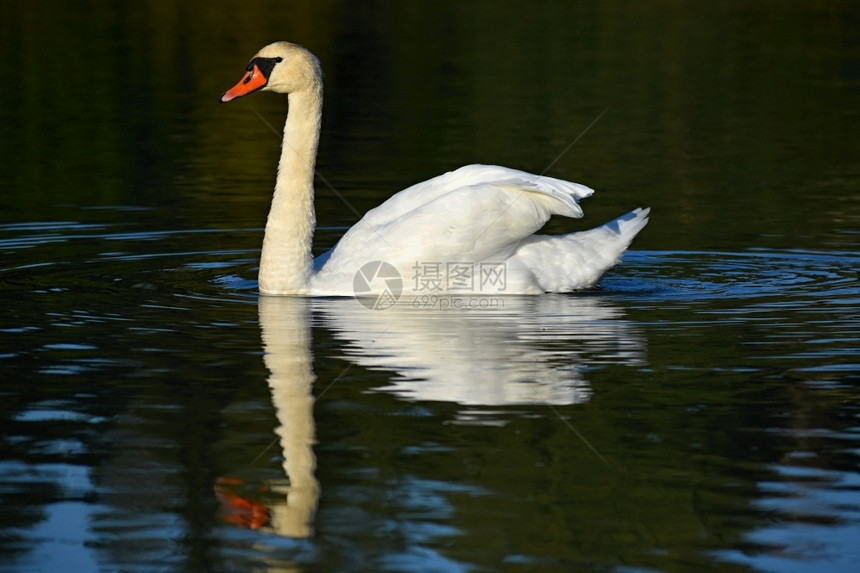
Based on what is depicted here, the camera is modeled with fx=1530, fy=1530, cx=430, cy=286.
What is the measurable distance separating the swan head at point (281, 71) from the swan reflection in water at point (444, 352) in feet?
5.42

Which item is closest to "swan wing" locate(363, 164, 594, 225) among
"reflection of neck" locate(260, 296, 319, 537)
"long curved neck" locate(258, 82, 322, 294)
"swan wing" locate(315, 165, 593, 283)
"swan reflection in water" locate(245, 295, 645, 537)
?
"swan wing" locate(315, 165, 593, 283)

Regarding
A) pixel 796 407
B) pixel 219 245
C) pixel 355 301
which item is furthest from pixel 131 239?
pixel 796 407

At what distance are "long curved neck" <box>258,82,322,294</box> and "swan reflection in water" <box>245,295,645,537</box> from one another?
19cm

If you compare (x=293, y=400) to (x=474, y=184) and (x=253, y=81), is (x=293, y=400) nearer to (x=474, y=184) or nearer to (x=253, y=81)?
(x=474, y=184)

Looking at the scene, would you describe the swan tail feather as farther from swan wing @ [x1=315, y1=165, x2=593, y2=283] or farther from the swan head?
the swan head

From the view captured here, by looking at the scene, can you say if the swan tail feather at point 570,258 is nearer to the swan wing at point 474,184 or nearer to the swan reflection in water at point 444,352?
the swan reflection in water at point 444,352

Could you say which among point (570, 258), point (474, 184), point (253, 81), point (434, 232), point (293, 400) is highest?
point (253, 81)

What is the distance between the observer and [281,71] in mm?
11703

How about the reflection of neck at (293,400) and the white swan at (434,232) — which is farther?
the white swan at (434,232)

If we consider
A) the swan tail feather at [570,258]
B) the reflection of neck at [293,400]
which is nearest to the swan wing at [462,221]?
the swan tail feather at [570,258]

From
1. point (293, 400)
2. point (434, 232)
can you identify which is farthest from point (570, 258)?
point (293, 400)

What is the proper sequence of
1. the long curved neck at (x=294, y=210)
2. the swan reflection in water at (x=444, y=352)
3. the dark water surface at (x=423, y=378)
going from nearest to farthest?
the dark water surface at (x=423, y=378) → the swan reflection in water at (x=444, y=352) → the long curved neck at (x=294, y=210)

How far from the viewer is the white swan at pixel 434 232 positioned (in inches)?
431

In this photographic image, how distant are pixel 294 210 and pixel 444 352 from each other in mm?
2730
